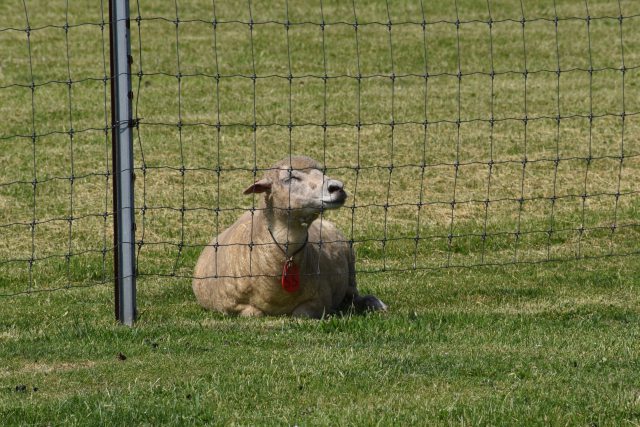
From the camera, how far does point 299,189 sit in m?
9.11

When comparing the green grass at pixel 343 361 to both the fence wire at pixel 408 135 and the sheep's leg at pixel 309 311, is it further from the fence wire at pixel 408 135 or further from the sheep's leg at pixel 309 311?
the fence wire at pixel 408 135

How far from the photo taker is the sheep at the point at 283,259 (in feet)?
30.1

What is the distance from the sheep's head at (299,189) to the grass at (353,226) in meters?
0.57

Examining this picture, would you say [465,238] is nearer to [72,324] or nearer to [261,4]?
[72,324]

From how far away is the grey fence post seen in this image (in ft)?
28.3

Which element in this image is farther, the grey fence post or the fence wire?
the fence wire

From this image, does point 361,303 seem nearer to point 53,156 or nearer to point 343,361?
point 343,361

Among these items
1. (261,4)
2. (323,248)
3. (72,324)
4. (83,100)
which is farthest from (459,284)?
(261,4)

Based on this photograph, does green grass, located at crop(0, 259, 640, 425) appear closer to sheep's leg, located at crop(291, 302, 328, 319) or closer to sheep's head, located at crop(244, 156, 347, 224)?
sheep's leg, located at crop(291, 302, 328, 319)

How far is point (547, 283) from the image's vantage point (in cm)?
1047

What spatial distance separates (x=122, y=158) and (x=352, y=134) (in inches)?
320

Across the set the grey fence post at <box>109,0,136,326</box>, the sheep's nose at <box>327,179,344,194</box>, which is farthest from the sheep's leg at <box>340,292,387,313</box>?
the grey fence post at <box>109,0,136,326</box>

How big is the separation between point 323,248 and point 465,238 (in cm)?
262

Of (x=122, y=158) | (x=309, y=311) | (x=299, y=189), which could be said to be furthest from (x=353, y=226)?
(x=122, y=158)
